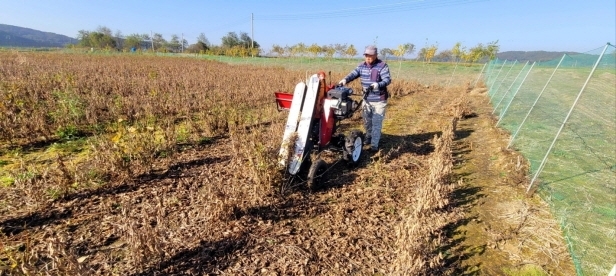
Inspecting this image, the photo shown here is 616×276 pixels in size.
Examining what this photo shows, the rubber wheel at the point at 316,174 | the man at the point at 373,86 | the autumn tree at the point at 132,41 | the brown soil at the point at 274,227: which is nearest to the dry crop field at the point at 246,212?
the brown soil at the point at 274,227

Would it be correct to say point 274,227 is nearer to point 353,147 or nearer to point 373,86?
point 353,147

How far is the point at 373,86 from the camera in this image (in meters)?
4.55

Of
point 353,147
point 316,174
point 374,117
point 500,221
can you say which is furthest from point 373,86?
point 500,221

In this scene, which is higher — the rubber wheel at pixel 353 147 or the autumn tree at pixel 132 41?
the autumn tree at pixel 132 41

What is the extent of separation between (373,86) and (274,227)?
2649 mm

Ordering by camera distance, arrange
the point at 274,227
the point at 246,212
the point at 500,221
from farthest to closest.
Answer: the point at 500,221 < the point at 246,212 < the point at 274,227

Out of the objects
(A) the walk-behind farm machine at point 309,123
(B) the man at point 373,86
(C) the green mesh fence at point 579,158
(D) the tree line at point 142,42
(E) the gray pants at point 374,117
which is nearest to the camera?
(C) the green mesh fence at point 579,158

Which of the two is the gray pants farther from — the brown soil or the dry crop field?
the brown soil

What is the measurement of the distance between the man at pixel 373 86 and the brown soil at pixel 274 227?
99 centimetres

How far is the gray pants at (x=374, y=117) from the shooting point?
5165 mm

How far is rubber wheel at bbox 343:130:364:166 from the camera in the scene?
4.43 metres

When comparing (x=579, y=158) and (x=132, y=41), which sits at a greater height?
(x=132, y=41)

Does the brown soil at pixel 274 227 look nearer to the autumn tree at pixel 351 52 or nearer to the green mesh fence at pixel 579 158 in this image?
the green mesh fence at pixel 579 158

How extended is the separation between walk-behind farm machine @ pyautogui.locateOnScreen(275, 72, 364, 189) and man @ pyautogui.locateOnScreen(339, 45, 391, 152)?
2.25 ft
